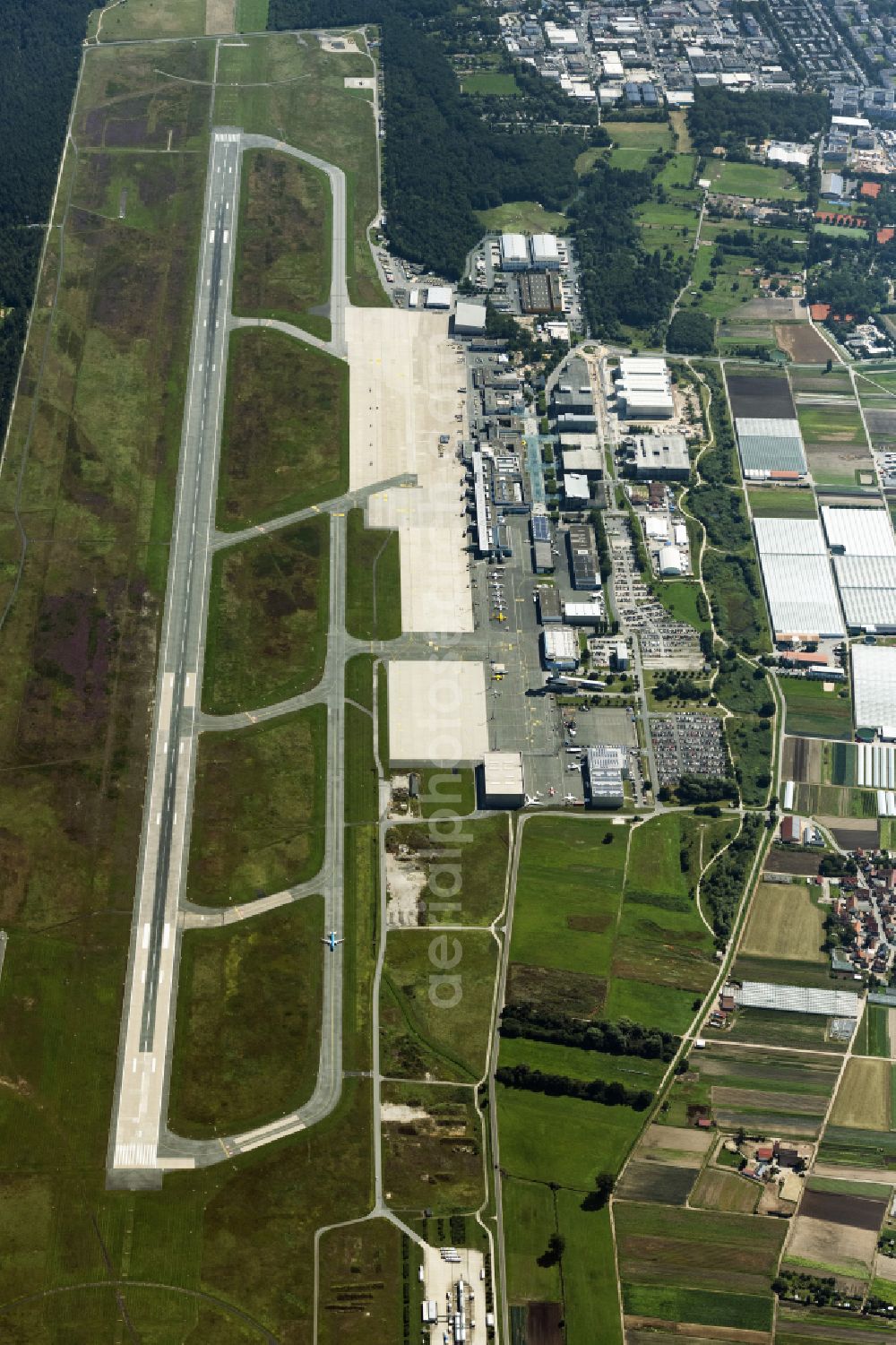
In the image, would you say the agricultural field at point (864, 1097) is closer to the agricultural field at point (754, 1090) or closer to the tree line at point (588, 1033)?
the agricultural field at point (754, 1090)

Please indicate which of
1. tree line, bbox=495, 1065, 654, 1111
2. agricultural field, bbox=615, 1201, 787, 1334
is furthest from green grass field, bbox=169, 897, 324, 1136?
agricultural field, bbox=615, 1201, 787, 1334

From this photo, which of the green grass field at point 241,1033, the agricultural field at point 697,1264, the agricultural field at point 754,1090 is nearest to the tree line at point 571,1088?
the agricultural field at point 754,1090

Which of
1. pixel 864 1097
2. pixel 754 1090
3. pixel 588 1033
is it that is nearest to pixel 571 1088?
pixel 588 1033

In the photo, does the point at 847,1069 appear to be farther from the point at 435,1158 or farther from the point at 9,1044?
the point at 9,1044

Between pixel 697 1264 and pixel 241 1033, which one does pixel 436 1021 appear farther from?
pixel 697 1264

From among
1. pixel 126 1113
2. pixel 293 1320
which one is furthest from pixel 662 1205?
pixel 126 1113

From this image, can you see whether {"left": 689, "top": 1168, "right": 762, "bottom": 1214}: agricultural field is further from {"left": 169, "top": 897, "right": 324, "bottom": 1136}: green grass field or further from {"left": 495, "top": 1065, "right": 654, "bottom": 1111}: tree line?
{"left": 169, "top": 897, "right": 324, "bottom": 1136}: green grass field

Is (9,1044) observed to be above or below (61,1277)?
above
